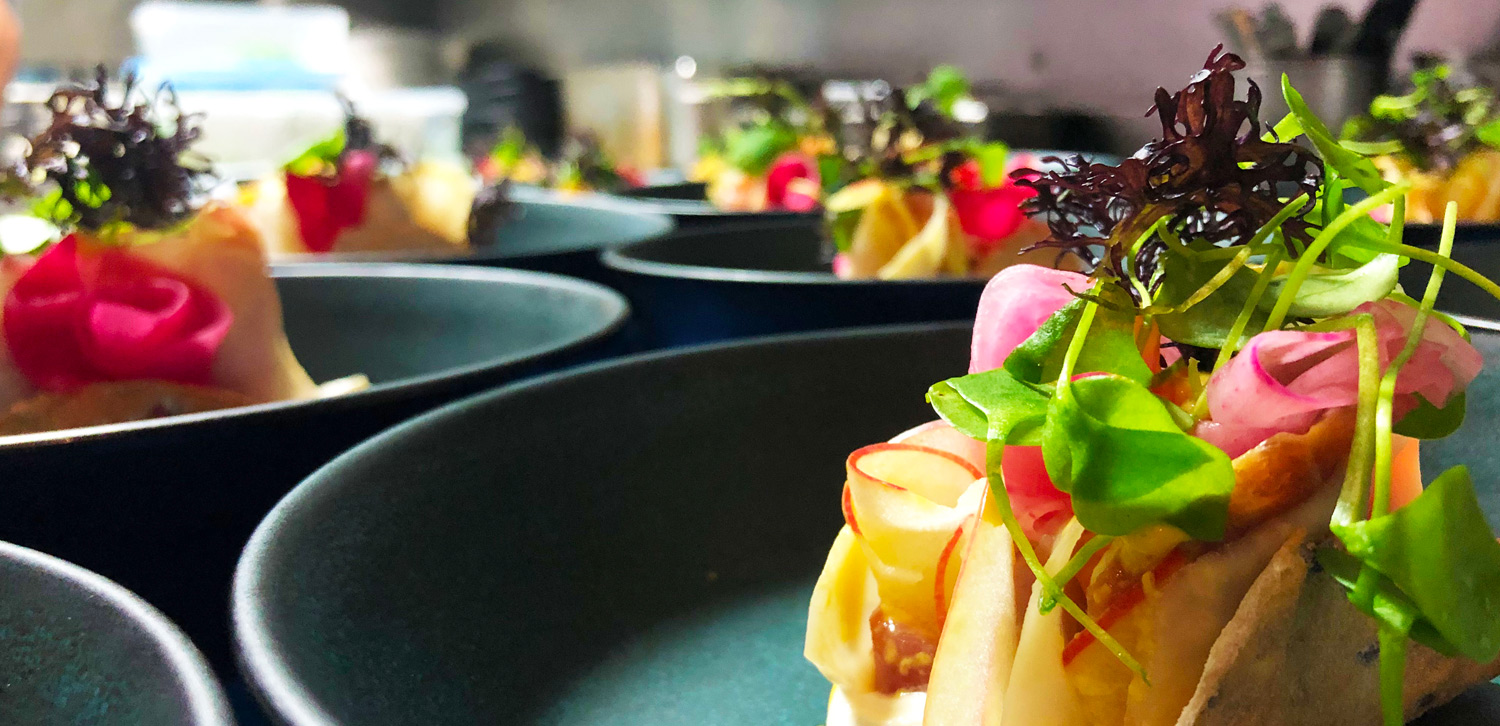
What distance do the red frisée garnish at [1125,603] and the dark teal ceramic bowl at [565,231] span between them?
32.6 inches

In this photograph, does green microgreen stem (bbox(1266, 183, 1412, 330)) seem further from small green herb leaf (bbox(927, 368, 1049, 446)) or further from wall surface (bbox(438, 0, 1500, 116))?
wall surface (bbox(438, 0, 1500, 116))

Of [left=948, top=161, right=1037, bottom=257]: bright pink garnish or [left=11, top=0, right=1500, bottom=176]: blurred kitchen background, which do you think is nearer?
[left=948, top=161, right=1037, bottom=257]: bright pink garnish

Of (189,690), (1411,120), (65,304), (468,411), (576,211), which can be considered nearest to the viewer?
(189,690)

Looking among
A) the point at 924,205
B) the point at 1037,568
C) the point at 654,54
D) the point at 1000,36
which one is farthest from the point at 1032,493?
the point at 654,54

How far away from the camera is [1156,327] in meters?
0.43

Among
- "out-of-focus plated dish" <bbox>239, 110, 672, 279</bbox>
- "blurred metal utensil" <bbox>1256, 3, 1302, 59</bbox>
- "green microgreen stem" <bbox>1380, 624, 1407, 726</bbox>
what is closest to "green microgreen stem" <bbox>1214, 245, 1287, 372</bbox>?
"green microgreen stem" <bbox>1380, 624, 1407, 726</bbox>

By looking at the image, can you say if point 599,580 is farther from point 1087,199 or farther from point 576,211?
point 576,211

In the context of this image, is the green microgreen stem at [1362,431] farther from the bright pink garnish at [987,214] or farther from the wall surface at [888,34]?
the bright pink garnish at [987,214]

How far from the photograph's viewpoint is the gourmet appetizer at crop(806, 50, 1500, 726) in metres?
0.37

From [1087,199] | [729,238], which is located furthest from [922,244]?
[1087,199]

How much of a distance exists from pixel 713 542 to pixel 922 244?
0.56 metres

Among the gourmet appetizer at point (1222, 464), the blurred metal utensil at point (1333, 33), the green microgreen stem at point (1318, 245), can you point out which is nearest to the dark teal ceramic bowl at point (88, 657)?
the gourmet appetizer at point (1222, 464)

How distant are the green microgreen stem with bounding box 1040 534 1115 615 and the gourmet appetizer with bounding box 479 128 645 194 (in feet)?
7.08

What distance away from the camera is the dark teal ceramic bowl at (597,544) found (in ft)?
1.47
